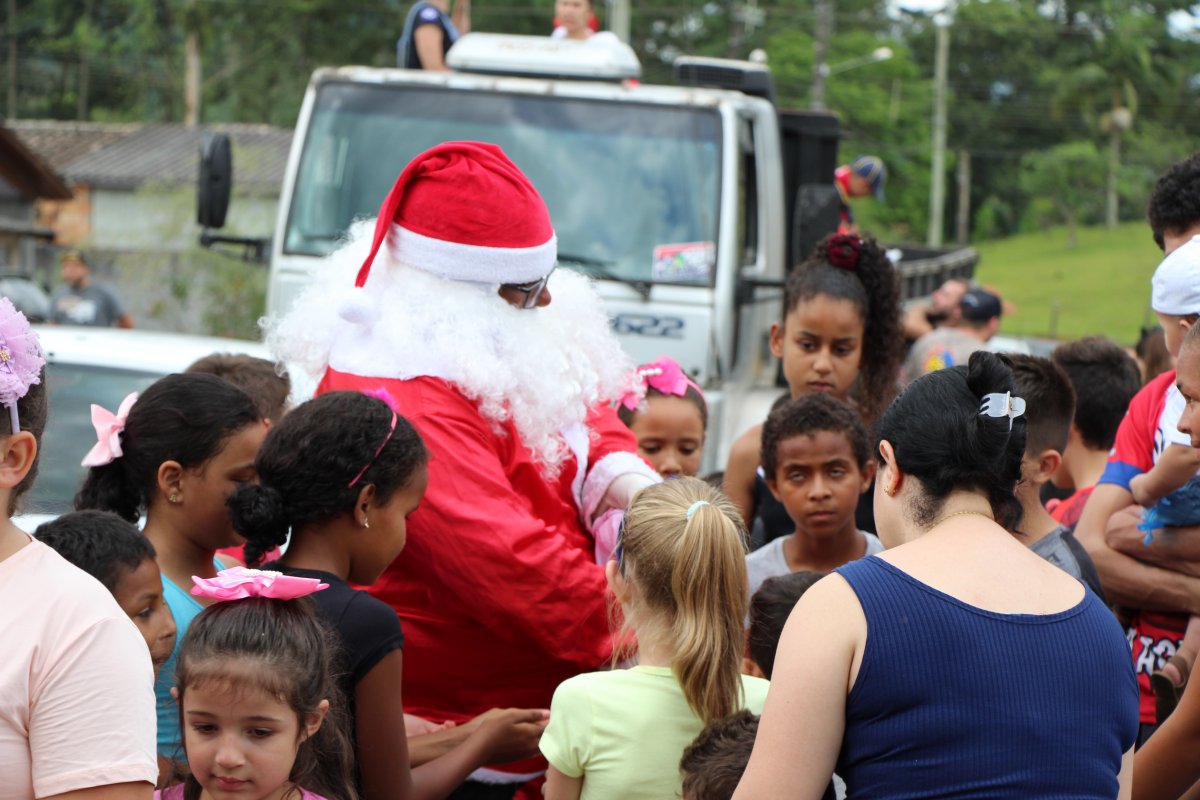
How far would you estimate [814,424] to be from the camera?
4238mm

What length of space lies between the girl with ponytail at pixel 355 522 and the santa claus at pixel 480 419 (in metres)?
0.16

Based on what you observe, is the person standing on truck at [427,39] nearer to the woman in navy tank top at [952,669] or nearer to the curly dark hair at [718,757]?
the curly dark hair at [718,757]

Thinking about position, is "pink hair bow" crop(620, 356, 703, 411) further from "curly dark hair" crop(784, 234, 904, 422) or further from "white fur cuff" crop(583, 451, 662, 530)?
"white fur cuff" crop(583, 451, 662, 530)

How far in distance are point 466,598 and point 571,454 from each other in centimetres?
58

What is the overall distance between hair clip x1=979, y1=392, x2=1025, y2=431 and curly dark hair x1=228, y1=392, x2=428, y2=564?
1243mm

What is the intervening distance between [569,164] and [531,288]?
390 cm

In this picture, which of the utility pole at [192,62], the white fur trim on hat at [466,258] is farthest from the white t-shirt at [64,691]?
the utility pole at [192,62]

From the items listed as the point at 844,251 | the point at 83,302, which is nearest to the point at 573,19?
the point at 844,251

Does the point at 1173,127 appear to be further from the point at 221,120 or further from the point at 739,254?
the point at 739,254

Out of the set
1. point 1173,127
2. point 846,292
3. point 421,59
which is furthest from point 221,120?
point 846,292

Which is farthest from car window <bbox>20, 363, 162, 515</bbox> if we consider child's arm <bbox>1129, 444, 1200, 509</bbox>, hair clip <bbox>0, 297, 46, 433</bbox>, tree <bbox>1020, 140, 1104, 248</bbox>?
tree <bbox>1020, 140, 1104, 248</bbox>

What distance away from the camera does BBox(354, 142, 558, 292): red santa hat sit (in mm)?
3570

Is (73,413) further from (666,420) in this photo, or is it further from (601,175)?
(601,175)

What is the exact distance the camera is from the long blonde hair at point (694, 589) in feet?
9.64
